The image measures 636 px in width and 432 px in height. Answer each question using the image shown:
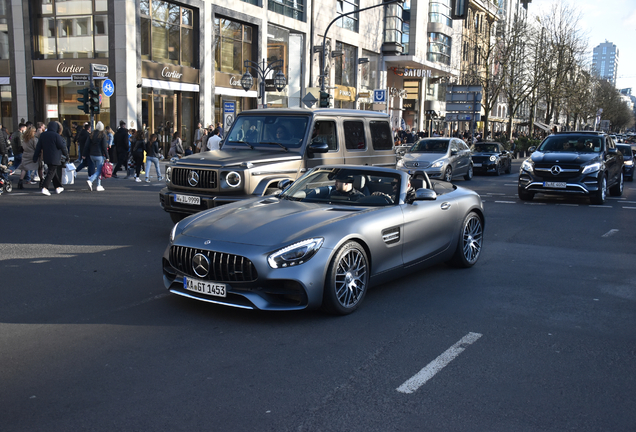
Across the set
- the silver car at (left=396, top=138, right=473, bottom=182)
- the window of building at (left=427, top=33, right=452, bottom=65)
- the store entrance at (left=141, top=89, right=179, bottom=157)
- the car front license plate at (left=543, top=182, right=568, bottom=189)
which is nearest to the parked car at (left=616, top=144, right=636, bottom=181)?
the silver car at (left=396, top=138, right=473, bottom=182)

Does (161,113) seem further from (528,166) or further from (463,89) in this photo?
(528,166)

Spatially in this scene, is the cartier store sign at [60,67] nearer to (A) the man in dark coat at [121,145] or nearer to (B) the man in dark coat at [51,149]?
(A) the man in dark coat at [121,145]

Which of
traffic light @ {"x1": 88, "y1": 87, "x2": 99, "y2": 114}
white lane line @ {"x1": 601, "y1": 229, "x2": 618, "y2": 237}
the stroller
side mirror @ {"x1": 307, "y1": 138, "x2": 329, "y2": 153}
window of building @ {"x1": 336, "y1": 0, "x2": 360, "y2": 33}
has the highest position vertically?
window of building @ {"x1": 336, "y1": 0, "x2": 360, "y2": 33}

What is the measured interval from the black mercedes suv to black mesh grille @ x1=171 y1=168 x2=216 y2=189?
9.61 m

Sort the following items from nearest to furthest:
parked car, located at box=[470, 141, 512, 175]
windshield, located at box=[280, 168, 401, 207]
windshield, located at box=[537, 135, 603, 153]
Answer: windshield, located at box=[280, 168, 401, 207], windshield, located at box=[537, 135, 603, 153], parked car, located at box=[470, 141, 512, 175]

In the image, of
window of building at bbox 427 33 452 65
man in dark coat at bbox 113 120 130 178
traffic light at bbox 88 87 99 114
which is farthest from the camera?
window of building at bbox 427 33 452 65

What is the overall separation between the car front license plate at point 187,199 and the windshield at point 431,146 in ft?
47.7

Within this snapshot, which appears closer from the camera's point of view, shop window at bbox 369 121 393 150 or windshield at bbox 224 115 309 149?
windshield at bbox 224 115 309 149

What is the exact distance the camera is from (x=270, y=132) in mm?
10562

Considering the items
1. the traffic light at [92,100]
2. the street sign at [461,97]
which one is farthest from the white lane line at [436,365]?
the street sign at [461,97]

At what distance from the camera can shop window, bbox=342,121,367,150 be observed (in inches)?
436

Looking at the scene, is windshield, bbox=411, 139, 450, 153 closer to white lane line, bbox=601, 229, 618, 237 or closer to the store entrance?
white lane line, bbox=601, 229, 618, 237

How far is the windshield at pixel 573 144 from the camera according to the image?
655 inches

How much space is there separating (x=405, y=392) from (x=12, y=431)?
229cm
